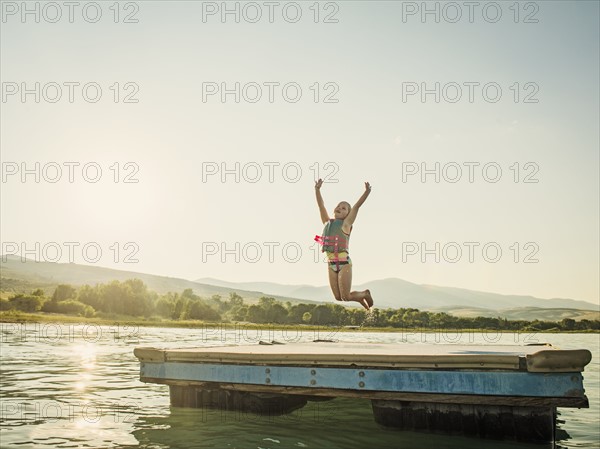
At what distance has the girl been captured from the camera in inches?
532

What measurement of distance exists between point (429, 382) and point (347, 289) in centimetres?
367

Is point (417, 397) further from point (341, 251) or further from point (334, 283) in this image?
point (341, 251)

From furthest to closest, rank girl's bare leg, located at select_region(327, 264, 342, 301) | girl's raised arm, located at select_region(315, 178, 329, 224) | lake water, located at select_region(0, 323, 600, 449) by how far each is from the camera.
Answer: girl's raised arm, located at select_region(315, 178, 329, 224)
girl's bare leg, located at select_region(327, 264, 342, 301)
lake water, located at select_region(0, 323, 600, 449)

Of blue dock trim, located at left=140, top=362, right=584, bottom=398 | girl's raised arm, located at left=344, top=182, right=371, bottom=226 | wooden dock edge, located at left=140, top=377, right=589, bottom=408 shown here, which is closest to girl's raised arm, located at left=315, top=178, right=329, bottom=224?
girl's raised arm, located at left=344, top=182, right=371, bottom=226

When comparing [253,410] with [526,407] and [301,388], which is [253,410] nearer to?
[301,388]

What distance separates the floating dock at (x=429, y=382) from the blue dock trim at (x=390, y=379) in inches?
0.6

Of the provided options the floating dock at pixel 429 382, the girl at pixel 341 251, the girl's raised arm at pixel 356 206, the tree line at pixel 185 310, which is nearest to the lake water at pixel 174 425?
the floating dock at pixel 429 382

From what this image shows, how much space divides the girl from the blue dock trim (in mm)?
2694

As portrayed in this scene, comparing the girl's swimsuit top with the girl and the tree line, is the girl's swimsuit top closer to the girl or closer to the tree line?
the girl

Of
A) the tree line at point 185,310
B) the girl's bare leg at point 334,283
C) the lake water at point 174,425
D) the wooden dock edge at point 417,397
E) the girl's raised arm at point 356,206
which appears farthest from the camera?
the tree line at point 185,310

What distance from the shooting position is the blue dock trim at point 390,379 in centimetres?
945

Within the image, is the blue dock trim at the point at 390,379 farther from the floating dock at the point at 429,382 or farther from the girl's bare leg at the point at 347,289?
the girl's bare leg at the point at 347,289

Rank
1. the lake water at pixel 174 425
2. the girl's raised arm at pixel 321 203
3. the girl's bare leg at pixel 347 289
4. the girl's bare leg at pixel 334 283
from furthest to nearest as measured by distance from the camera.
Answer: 1. the girl's raised arm at pixel 321 203
2. the girl's bare leg at pixel 334 283
3. the girl's bare leg at pixel 347 289
4. the lake water at pixel 174 425

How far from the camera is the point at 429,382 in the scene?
10.2 meters
